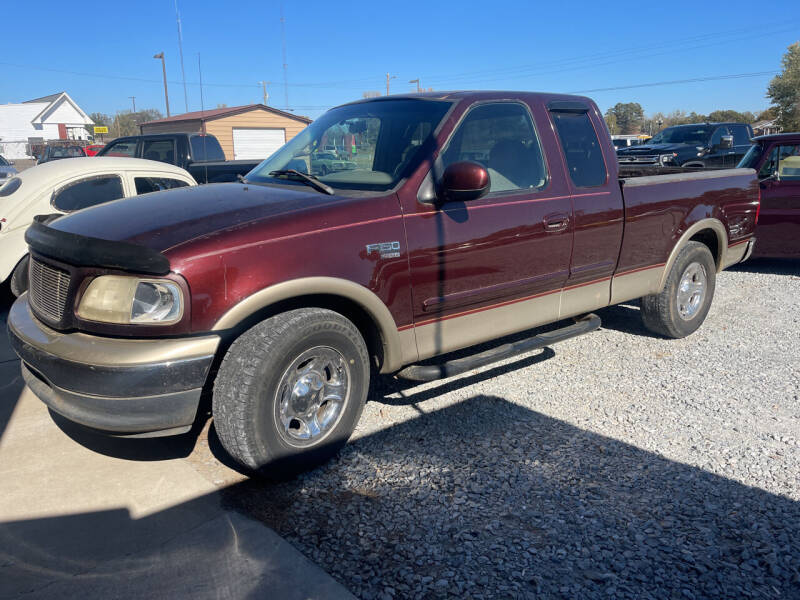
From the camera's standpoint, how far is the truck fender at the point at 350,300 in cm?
304

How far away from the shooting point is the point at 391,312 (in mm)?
3604

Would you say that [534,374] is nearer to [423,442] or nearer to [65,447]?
[423,442]

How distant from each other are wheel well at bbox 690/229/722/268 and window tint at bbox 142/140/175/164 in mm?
8453

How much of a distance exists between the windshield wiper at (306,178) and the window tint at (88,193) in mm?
A: 3040

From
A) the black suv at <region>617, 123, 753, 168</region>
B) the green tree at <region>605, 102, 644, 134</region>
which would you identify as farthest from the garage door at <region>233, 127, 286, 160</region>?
the green tree at <region>605, 102, 644, 134</region>

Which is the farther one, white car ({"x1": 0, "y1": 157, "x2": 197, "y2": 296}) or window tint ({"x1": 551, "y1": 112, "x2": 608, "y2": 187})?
white car ({"x1": 0, "y1": 157, "x2": 197, "y2": 296})

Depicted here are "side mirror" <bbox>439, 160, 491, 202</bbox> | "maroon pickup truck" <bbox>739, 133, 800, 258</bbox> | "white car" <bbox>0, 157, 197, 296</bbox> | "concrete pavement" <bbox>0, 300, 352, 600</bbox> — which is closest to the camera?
"concrete pavement" <bbox>0, 300, 352, 600</bbox>

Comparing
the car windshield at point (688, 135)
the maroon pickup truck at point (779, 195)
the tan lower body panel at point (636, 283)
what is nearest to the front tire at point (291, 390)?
the tan lower body panel at point (636, 283)

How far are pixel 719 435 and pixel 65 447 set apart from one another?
390 cm

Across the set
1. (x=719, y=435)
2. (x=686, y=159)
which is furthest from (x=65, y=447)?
(x=686, y=159)

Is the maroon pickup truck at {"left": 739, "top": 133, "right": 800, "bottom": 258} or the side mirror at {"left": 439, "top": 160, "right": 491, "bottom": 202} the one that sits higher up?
the side mirror at {"left": 439, "top": 160, "right": 491, "bottom": 202}

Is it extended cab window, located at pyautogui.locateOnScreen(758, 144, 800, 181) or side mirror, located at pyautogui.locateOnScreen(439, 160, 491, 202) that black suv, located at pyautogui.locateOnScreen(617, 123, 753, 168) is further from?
side mirror, located at pyautogui.locateOnScreen(439, 160, 491, 202)

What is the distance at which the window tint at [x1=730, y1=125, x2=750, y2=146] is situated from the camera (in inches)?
629

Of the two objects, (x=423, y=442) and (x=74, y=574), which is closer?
(x=74, y=574)
